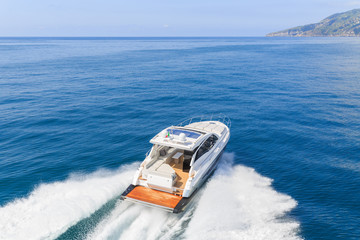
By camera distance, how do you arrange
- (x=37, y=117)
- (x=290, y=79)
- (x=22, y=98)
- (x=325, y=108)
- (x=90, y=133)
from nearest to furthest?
(x=90, y=133) < (x=37, y=117) < (x=325, y=108) < (x=22, y=98) < (x=290, y=79)

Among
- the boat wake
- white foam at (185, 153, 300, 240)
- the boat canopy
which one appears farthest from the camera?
the boat canopy

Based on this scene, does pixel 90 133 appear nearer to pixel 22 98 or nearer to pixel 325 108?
pixel 22 98

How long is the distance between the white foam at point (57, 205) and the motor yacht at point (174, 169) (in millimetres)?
1872

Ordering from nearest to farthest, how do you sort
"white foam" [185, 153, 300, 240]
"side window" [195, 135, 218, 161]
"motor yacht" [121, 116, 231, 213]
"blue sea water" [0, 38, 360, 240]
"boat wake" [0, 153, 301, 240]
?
1. "boat wake" [0, 153, 301, 240]
2. "white foam" [185, 153, 300, 240]
3. "blue sea water" [0, 38, 360, 240]
4. "motor yacht" [121, 116, 231, 213]
5. "side window" [195, 135, 218, 161]

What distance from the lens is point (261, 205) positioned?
15.1m

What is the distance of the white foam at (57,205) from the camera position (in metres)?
12.2

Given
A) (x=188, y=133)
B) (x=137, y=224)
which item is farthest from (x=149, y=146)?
(x=137, y=224)

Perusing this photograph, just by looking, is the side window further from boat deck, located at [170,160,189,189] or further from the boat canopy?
boat deck, located at [170,160,189,189]

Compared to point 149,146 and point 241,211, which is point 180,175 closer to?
point 241,211

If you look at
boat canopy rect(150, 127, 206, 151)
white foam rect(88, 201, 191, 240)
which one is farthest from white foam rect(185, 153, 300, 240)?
boat canopy rect(150, 127, 206, 151)

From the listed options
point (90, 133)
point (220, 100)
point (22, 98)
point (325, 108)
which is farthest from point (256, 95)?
point (22, 98)

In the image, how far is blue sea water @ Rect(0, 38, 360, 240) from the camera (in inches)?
520

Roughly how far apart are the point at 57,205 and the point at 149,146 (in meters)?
10.7

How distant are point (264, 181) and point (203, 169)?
5.11 m
